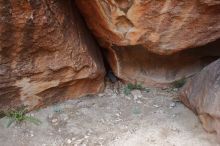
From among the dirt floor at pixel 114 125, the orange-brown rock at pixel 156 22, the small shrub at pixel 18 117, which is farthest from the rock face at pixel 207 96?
the small shrub at pixel 18 117

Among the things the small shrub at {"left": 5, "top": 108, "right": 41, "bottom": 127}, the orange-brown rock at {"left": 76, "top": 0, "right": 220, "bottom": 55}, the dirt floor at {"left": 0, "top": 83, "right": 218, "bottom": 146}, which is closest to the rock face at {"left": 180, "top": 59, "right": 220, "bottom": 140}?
the dirt floor at {"left": 0, "top": 83, "right": 218, "bottom": 146}

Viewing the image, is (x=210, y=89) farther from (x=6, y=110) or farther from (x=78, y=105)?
(x=6, y=110)

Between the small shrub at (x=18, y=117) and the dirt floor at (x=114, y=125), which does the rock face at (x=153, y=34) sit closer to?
the dirt floor at (x=114, y=125)

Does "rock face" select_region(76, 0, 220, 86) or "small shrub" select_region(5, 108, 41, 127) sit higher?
"rock face" select_region(76, 0, 220, 86)

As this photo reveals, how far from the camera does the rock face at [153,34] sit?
2201 mm

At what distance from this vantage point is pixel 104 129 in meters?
2.38

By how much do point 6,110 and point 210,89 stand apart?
118cm

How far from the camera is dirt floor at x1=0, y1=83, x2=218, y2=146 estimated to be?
2254mm

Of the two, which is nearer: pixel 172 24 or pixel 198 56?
pixel 172 24

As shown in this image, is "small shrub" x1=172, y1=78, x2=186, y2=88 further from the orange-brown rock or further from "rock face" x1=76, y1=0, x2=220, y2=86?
the orange-brown rock

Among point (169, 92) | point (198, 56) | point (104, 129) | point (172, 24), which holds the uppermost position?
point (172, 24)

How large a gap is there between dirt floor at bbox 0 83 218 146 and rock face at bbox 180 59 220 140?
77mm

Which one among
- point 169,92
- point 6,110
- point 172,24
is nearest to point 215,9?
point 172,24

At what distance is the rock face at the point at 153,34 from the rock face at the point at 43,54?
15 centimetres
